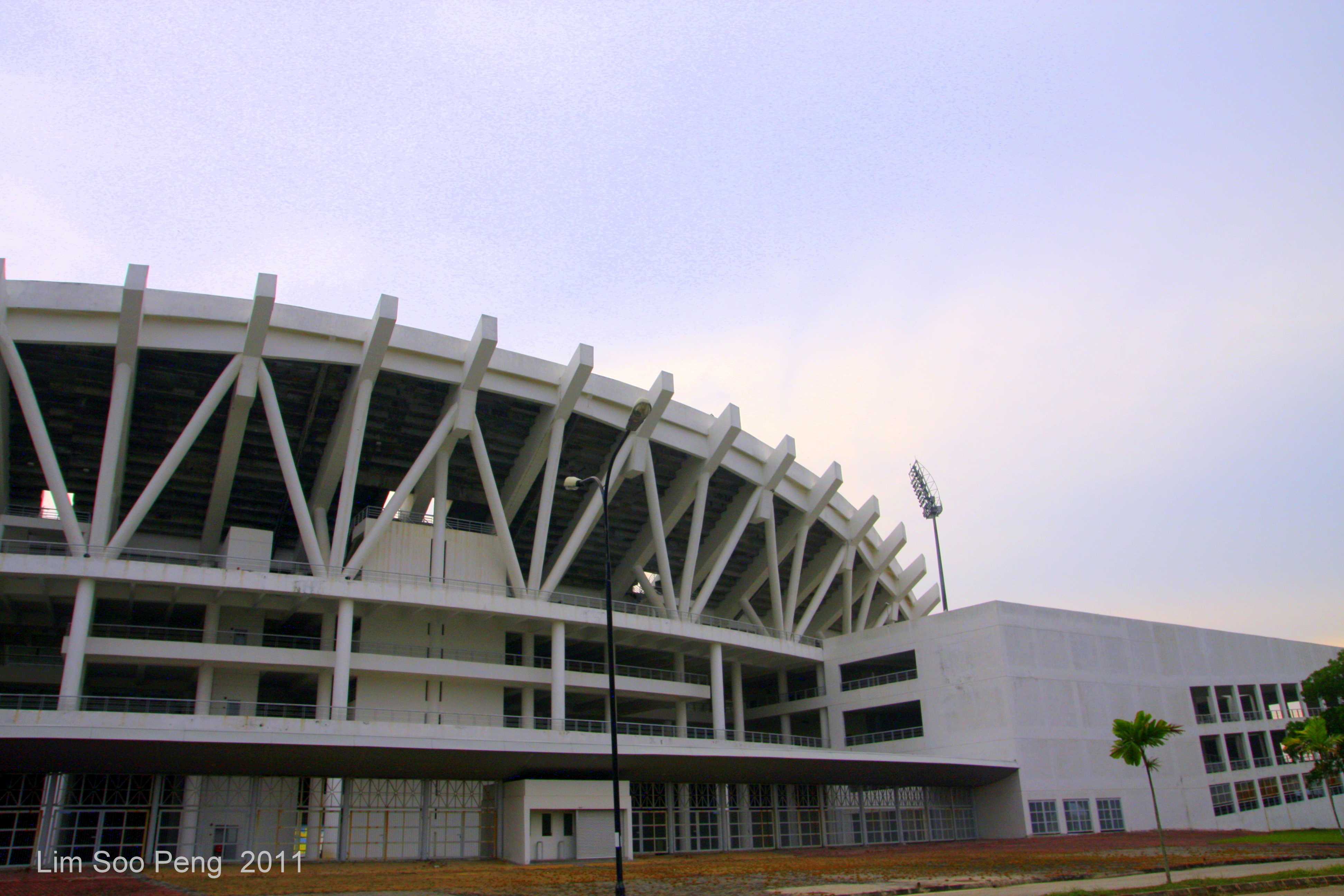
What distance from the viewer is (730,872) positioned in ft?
95.4

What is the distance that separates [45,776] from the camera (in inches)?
1394

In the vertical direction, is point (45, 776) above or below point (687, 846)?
above

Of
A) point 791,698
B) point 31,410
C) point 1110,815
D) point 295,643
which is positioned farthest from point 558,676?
point 1110,815

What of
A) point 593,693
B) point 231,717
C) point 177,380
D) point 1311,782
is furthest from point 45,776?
point 1311,782

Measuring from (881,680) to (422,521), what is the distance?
27802 millimetres

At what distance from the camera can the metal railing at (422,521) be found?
4866 cm

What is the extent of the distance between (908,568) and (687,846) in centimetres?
3472

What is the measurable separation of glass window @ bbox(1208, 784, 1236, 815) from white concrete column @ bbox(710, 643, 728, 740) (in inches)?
1150

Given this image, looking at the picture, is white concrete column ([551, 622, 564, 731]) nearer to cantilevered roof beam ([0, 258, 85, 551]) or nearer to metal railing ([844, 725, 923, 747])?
metal railing ([844, 725, 923, 747])

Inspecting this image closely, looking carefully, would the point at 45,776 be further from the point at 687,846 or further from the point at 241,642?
the point at 687,846

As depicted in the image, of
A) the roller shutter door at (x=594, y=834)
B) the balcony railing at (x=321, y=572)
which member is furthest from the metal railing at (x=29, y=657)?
the roller shutter door at (x=594, y=834)

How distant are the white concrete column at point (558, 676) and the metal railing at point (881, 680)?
1951 cm

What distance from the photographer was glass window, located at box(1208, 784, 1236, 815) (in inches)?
2253

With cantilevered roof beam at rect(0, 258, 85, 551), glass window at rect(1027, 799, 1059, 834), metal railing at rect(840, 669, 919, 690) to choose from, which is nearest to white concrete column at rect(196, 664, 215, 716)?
cantilevered roof beam at rect(0, 258, 85, 551)
